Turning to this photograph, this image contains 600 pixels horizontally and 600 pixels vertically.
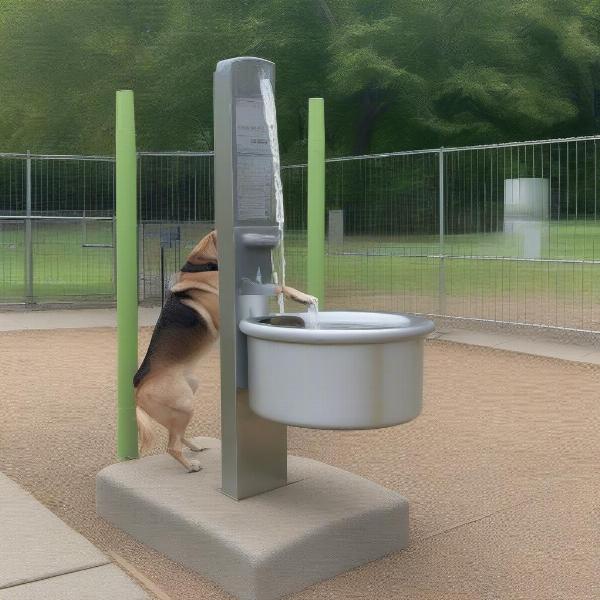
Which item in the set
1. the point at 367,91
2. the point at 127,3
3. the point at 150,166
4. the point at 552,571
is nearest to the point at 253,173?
the point at 552,571

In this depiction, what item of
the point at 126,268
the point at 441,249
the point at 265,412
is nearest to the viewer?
the point at 265,412

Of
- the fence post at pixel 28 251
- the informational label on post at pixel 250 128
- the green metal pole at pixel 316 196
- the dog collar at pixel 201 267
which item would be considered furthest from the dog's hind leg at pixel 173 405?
the fence post at pixel 28 251

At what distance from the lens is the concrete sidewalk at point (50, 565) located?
381 centimetres

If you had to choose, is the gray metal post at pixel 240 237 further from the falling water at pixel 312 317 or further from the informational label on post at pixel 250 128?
the falling water at pixel 312 317

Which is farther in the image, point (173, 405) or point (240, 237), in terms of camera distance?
point (173, 405)

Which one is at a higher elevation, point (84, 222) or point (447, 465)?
point (84, 222)

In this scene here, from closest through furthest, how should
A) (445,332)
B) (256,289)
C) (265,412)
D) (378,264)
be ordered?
(265,412) < (256,289) < (445,332) < (378,264)

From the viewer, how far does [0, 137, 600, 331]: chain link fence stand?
11.5 m

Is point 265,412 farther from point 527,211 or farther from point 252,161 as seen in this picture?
point 527,211

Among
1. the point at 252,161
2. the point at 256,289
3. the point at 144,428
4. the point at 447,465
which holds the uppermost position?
the point at 252,161

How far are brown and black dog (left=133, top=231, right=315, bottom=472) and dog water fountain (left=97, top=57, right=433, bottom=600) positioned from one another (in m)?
0.30

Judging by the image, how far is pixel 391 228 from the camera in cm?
1367

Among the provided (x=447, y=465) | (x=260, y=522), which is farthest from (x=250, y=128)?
(x=447, y=465)

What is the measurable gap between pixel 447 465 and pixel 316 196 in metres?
1.95
